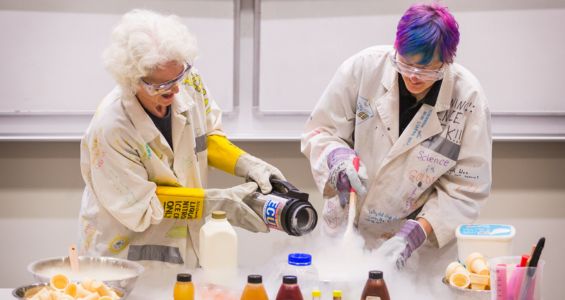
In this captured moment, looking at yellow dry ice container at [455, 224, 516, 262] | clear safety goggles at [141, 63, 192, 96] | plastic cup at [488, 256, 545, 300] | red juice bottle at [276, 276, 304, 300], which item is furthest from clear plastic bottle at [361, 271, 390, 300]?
clear safety goggles at [141, 63, 192, 96]

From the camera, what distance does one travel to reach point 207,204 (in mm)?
2758

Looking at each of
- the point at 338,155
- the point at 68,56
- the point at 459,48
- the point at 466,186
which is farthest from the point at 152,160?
the point at 459,48

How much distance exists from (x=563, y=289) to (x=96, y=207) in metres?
2.65

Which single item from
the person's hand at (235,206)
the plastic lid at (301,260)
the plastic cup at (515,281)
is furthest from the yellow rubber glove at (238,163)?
the plastic cup at (515,281)

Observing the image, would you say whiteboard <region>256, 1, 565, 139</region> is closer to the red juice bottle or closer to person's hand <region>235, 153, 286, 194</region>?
person's hand <region>235, 153, 286, 194</region>

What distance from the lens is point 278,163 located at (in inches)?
156

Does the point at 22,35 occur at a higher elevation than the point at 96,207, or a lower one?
higher

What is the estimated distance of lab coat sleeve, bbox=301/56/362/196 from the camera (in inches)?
114

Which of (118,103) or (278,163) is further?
(278,163)

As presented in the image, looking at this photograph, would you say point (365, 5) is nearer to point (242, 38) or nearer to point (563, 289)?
point (242, 38)

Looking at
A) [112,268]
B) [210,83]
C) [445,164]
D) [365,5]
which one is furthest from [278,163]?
[112,268]

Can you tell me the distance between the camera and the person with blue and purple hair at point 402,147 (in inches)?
109

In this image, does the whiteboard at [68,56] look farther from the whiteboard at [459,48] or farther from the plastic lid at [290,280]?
the plastic lid at [290,280]

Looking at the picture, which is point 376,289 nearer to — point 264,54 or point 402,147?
point 402,147
